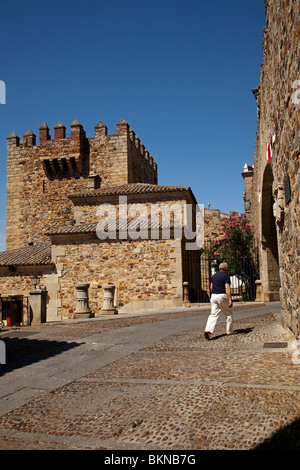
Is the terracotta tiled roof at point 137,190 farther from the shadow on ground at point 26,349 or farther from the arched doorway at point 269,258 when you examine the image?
the shadow on ground at point 26,349

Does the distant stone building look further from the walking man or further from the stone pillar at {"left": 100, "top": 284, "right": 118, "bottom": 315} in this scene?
the walking man

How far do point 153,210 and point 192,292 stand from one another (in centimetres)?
442

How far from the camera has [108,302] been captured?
45.5ft

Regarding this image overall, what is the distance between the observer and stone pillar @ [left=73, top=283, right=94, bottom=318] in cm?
1252

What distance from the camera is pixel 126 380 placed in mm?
4496

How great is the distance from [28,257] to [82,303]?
5.45 m

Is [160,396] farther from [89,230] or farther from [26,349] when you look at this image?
[89,230]

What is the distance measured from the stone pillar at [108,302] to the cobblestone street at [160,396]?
22.9 ft

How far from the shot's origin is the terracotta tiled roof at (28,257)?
1622cm

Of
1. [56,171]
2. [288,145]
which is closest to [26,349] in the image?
[288,145]

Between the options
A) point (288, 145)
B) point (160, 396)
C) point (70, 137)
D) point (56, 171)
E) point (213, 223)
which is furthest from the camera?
point (56, 171)

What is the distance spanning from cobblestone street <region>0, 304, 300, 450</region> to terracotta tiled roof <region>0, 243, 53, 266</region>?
9.72m

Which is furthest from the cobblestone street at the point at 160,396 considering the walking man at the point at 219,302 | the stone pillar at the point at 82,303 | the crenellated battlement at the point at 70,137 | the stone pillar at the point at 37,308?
the crenellated battlement at the point at 70,137
